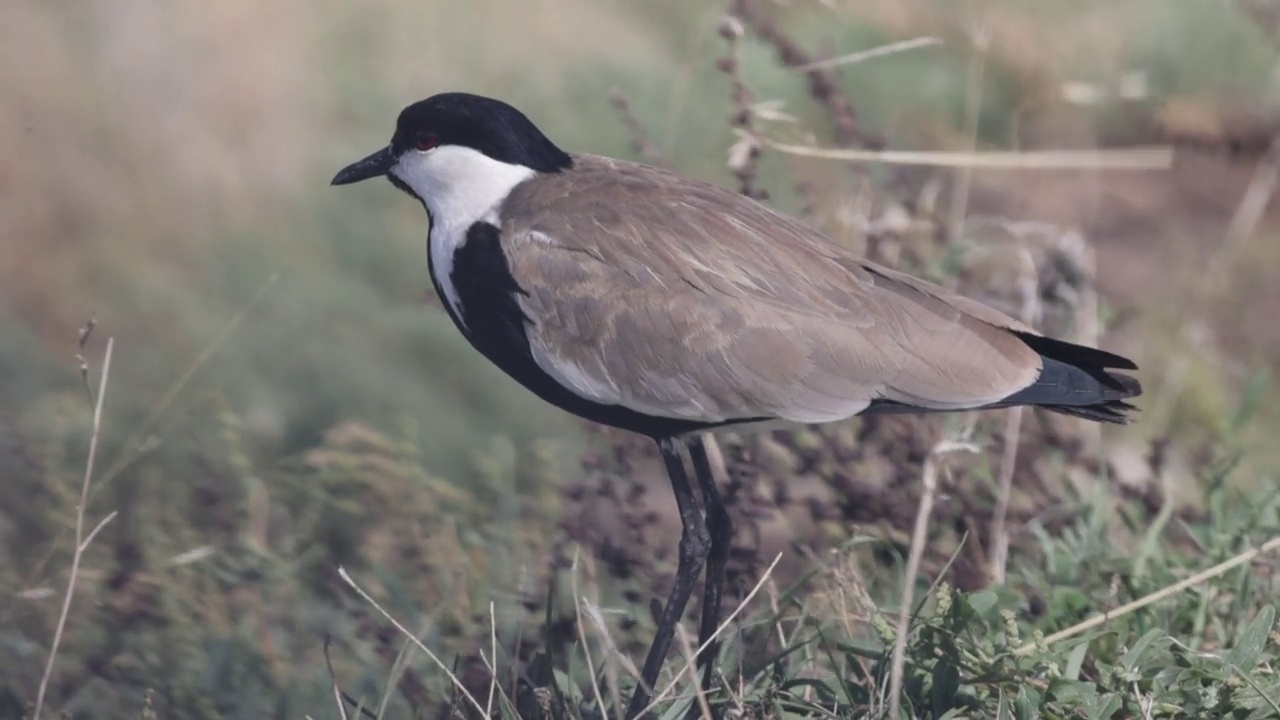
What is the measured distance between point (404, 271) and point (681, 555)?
10.1ft

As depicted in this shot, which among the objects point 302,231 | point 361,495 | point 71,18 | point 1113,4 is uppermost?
point 1113,4

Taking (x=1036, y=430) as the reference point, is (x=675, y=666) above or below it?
below

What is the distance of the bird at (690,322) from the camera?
3775 millimetres

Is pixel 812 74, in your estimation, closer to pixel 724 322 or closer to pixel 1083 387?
pixel 724 322

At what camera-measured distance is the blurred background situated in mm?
4840

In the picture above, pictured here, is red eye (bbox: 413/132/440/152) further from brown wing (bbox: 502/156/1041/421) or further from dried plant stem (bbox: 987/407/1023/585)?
dried plant stem (bbox: 987/407/1023/585)

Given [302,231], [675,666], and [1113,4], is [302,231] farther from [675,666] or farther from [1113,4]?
[1113,4]

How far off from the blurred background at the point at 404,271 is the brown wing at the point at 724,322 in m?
0.53

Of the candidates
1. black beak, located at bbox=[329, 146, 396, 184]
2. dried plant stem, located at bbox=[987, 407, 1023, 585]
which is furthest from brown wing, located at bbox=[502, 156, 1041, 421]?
dried plant stem, located at bbox=[987, 407, 1023, 585]

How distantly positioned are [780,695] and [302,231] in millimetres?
3895

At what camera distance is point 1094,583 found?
4.21 m

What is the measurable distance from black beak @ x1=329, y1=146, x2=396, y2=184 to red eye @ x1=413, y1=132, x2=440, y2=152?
0.33 ft

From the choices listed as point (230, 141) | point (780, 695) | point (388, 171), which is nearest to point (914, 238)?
point (388, 171)

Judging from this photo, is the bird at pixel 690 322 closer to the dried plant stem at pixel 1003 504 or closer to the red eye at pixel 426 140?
the red eye at pixel 426 140
